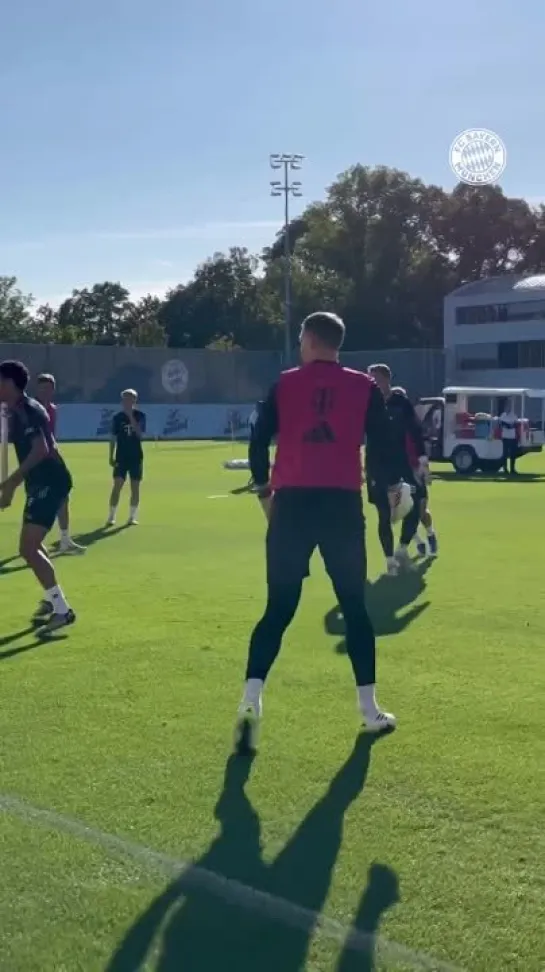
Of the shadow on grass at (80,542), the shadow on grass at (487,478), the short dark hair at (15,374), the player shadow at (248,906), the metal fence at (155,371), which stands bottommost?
the player shadow at (248,906)

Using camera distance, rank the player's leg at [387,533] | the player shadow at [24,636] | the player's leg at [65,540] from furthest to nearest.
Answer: the player's leg at [65,540] < the player's leg at [387,533] < the player shadow at [24,636]

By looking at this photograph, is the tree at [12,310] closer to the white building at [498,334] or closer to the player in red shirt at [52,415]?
the white building at [498,334]

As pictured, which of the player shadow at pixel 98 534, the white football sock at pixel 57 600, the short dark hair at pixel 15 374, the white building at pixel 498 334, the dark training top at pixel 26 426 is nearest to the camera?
the short dark hair at pixel 15 374

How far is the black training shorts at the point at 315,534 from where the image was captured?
219 inches

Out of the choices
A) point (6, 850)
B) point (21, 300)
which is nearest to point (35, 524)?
point (6, 850)

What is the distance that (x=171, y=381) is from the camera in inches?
2315

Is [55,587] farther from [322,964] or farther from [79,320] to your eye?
[79,320]

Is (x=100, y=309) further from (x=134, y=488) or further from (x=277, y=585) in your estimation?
(x=277, y=585)

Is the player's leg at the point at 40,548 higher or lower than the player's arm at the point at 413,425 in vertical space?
lower

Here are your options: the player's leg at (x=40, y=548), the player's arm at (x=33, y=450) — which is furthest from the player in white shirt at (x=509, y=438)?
the player's arm at (x=33, y=450)

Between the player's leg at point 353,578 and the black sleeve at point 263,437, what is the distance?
15.6 inches

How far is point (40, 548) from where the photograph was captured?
8695 mm

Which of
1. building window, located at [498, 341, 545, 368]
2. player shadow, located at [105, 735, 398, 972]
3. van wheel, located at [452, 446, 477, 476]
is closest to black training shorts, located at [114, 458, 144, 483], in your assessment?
player shadow, located at [105, 735, 398, 972]

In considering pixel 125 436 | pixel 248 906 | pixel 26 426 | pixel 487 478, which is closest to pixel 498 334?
pixel 487 478
